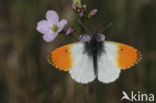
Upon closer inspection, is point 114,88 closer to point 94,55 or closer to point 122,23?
point 122,23

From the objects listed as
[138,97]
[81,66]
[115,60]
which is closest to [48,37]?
[81,66]

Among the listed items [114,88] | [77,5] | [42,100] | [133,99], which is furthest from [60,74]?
[77,5]

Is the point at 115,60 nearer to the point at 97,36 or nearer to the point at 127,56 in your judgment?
the point at 127,56

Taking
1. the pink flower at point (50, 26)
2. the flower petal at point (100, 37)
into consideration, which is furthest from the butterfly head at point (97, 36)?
the pink flower at point (50, 26)

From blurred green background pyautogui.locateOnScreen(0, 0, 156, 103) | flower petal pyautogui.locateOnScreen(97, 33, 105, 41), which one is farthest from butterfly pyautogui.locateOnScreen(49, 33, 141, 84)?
blurred green background pyautogui.locateOnScreen(0, 0, 156, 103)

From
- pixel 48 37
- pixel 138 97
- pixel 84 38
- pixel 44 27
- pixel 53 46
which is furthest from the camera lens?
pixel 53 46

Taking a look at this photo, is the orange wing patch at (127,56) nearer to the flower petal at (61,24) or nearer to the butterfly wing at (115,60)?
the butterfly wing at (115,60)
